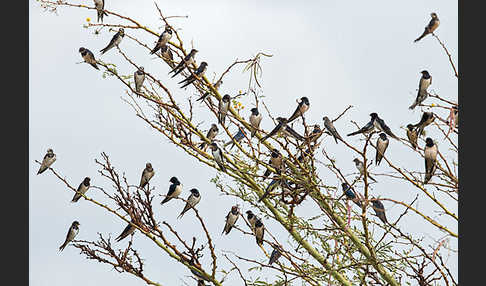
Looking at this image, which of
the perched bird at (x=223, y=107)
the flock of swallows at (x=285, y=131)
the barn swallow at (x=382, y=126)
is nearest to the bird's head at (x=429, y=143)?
the flock of swallows at (x=285, y=131)

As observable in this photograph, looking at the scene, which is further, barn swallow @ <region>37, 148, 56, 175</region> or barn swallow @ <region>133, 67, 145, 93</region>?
barn swallow @ <region>37, 148, 56, 175</region>

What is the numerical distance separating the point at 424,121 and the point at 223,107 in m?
2.12

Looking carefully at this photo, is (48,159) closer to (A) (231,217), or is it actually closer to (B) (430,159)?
(A) (231,217)

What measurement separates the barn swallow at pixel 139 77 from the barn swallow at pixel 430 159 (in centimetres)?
296

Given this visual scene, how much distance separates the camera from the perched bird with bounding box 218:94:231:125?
6.67m

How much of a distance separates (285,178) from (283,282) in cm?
90

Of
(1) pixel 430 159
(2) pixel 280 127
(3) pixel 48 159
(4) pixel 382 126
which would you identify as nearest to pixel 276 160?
(2) pixel 280 127

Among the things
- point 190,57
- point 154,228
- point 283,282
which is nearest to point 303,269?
point 283,282

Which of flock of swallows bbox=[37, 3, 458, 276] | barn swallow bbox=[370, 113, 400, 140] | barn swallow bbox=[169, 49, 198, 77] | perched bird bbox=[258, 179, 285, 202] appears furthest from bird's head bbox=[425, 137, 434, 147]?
barn swallow bbox=[169, 49, 198, 77]

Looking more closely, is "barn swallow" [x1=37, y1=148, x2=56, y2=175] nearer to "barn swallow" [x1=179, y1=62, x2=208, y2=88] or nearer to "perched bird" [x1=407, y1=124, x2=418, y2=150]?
"barn swallow" [x1=179, y1=62, x2=208, y2=88]

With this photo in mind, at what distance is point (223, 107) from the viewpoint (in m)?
6.77

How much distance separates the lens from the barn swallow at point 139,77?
6.90 metres

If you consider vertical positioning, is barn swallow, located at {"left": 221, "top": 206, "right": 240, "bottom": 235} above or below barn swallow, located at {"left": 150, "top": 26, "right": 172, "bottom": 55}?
below

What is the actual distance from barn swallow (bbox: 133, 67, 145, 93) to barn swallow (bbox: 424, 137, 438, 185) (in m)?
2.96
